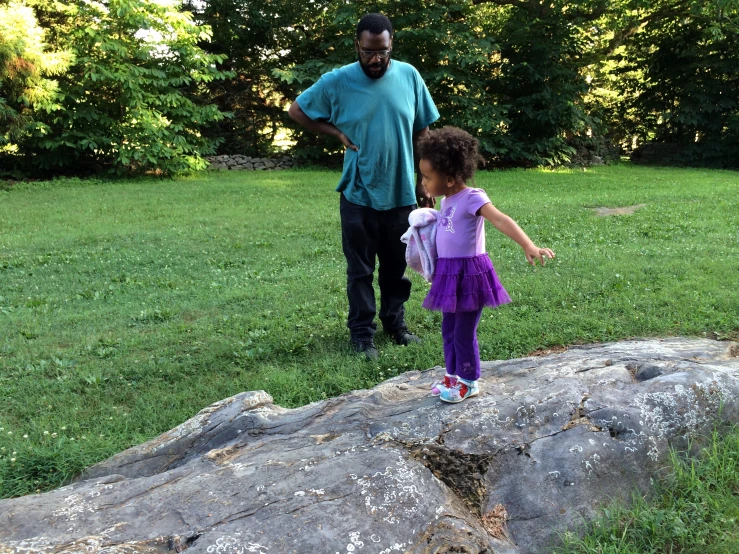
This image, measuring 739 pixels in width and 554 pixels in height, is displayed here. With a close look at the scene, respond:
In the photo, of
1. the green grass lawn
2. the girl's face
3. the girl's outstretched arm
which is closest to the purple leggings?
the girl's outstretched arm

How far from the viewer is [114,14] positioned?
649 inches

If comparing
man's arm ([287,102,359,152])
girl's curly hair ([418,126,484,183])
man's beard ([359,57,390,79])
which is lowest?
girl's curly hair ([418,126,484,183])

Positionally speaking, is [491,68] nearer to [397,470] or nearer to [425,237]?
[425,237]

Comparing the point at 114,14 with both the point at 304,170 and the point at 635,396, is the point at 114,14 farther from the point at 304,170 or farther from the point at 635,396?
the point at 635,396

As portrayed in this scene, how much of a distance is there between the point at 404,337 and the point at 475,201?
2125 millimetres

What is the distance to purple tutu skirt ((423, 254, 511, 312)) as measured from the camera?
3.05 m

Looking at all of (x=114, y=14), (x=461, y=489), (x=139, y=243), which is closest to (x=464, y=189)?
(x=461, y=489)

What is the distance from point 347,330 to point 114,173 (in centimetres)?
1456

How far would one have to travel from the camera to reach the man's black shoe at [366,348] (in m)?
4.68

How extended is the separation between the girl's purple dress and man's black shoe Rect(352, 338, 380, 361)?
1.60 meters

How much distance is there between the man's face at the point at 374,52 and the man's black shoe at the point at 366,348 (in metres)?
1.95

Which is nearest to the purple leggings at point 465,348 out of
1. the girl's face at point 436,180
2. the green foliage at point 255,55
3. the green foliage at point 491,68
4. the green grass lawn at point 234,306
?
the girl's face at point 436,180

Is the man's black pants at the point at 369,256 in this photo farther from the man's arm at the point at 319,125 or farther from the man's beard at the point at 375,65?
the man's beard at the point at 375,65

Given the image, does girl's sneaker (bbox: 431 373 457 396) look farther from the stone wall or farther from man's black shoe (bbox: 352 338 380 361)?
the stone wall
